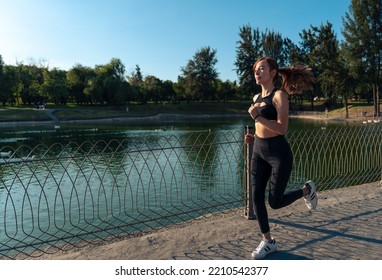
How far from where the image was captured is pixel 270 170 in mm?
3771

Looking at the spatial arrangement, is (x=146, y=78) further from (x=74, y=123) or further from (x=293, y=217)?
(x=293, y=217)

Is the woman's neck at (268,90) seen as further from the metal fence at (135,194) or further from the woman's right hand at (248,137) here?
the metal fence at (135,194)

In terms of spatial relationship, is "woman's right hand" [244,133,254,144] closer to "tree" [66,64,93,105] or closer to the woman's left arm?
the woman's left arm

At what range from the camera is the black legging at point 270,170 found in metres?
3.59

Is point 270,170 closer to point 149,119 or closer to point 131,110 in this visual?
point 149,119

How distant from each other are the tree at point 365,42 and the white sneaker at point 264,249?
51.6m

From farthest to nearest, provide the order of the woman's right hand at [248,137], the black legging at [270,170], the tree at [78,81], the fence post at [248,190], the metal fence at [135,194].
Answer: the tree at [78,81]
the metal fence at [135,194]
the fence post at [248,190]
the woman's right hand at [248,137]
the black legging at [270,170]

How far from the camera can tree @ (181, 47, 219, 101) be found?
3155 inches

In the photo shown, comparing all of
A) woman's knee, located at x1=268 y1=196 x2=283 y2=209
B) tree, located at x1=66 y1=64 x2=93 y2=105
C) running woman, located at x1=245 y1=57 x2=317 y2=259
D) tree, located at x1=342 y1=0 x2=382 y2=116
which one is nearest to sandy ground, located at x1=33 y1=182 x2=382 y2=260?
running woman, located at x1=245 y1=57 x2=317 y2=259

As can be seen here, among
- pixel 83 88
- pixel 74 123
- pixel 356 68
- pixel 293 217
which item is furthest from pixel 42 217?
pixel 83 88

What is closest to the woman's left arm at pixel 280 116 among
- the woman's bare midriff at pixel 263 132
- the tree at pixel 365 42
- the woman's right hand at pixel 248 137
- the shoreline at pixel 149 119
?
the woman's bare midriff at pixel 263 132

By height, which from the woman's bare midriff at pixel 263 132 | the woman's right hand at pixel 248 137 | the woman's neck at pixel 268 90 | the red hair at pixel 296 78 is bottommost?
the woman's right hand at pixel 248 137

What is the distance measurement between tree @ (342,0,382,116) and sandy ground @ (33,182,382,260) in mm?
49989

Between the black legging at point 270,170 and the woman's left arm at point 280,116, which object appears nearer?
the woman's left arm at point 280,116
